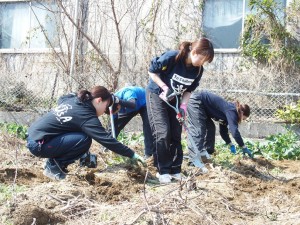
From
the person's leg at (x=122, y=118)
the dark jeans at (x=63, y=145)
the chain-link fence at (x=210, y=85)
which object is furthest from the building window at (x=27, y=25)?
the dark jeans at (x=63, y=145)

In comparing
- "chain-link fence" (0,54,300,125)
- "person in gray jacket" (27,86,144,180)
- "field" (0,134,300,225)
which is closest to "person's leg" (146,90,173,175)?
"field" (0,134,300,225)

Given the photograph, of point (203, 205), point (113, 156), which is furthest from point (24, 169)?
point (203, 205)

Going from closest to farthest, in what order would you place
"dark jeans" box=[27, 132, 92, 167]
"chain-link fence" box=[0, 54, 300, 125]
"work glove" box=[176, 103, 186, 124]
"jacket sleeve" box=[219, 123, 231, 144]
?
1. "dark jeans" box=[27, 132, 92, 167]
2. "work glove" box=[176, 103, 186, 124]
3. "jacket sleeve" box=[219, 123, 231, 144]
4. "chain-link fence" box=[0, 54, 300, 125]

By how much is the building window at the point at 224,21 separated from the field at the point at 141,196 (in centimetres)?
454

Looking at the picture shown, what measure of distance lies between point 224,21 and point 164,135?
19.0 feet

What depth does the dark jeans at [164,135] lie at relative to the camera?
211 inches

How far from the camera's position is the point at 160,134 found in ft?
17.5

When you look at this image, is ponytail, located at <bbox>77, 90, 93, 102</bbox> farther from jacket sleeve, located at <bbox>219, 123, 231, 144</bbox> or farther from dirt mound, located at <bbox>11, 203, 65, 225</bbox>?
jacket sleeve, located at <bbox>219, 123, 231, 144</bbox>

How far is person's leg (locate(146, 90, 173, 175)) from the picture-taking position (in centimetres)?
534

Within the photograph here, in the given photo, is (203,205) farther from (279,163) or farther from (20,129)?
(20,129)

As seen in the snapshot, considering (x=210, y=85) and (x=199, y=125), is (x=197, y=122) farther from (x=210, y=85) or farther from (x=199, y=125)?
(x=210, y=85)

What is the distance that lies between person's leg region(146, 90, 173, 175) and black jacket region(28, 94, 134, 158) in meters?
0.42

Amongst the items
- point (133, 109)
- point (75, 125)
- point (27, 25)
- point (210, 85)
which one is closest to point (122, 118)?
point (133, 109)

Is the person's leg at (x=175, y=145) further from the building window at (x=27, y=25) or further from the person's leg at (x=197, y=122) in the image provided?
the building window at (x=27, y=25)
